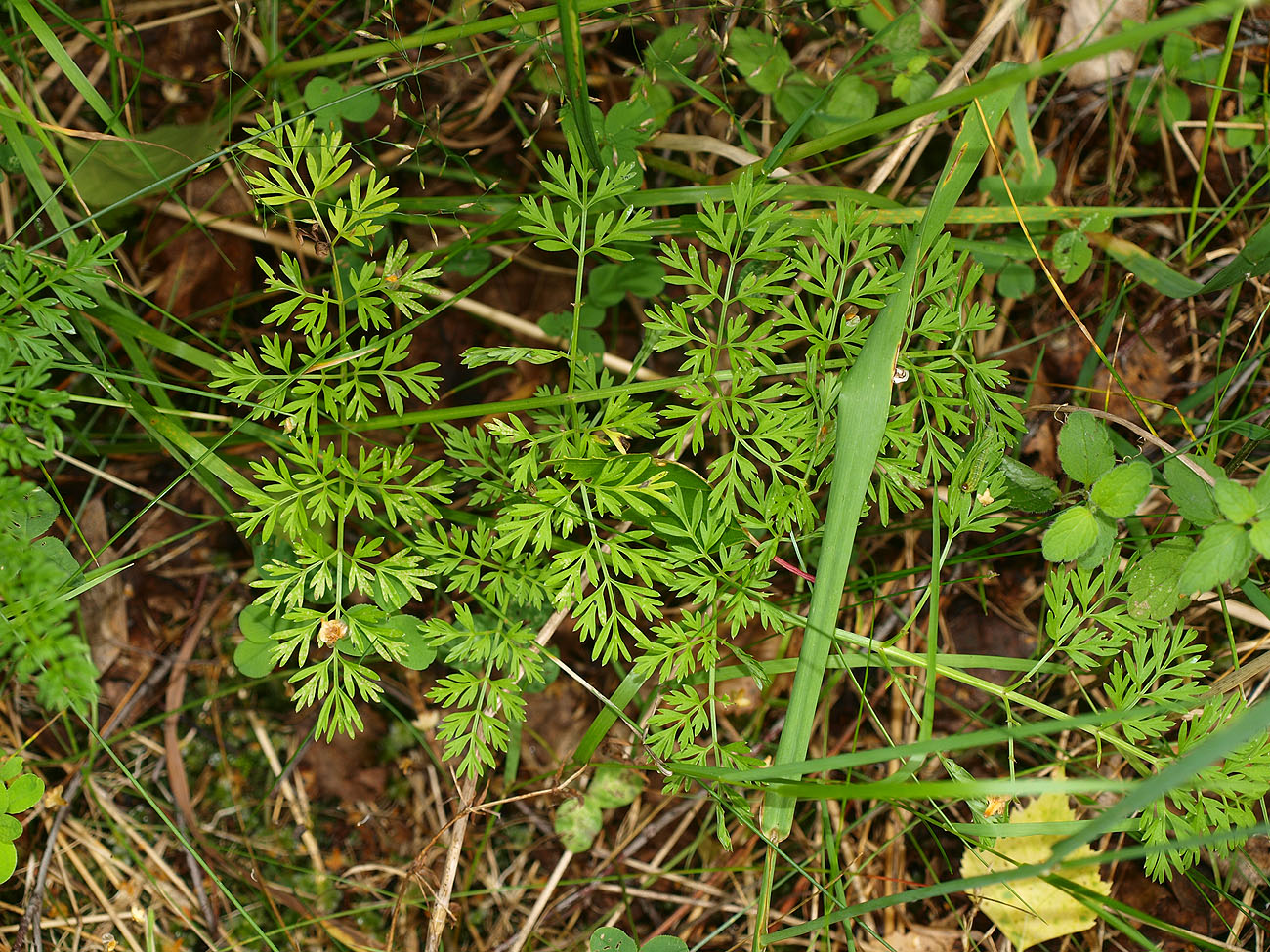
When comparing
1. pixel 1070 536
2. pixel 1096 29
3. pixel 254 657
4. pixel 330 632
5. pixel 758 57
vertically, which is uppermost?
pixel 1096 29

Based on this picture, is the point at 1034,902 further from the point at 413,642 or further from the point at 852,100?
the point at 852,100

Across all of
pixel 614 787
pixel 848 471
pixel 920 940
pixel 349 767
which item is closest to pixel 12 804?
pixel 349 767

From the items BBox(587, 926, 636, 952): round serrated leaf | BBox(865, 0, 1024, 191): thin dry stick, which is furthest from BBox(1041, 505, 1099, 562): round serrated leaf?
BBox(587, 926, 636, 952): round serrated leaf

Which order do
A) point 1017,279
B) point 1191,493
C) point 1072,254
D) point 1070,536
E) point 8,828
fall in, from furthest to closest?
point 1017,279 < point 1072,254 < point 8,828 < point 1191,493 < point 1070,536

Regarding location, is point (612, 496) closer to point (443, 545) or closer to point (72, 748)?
point (443, 545)

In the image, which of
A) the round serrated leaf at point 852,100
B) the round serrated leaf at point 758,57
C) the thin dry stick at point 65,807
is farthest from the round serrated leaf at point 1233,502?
the thin dry stick at point 65,807

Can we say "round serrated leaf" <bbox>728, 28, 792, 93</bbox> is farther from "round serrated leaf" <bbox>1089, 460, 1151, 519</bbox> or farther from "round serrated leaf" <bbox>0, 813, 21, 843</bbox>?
"round serrated leaf" <bbox>0, 813, 21, 843</bbox>
